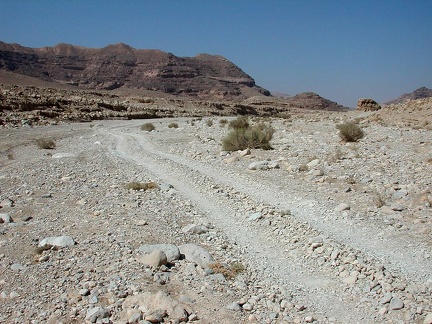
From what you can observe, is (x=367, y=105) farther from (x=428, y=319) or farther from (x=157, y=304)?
(x=157, y=304)

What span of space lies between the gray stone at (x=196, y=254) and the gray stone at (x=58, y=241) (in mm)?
1687

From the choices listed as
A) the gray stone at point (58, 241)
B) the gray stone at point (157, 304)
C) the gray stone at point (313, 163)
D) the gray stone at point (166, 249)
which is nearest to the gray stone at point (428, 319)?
the gray stone at point (157, 304)

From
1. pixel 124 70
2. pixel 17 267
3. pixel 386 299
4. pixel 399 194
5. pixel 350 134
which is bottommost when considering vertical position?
pixel 17 267

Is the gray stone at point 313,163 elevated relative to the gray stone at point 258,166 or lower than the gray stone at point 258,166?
elevated

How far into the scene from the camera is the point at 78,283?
5.05m

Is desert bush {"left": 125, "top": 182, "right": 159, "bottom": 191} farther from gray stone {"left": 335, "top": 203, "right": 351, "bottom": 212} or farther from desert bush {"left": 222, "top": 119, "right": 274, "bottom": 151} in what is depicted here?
desert bush {"left": 222, "top": 119, "right": 274, "bottom": 151}

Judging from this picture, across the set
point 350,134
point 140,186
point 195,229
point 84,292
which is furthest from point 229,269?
point 350,134

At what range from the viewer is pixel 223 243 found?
21.7 feet

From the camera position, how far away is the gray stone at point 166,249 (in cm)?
590

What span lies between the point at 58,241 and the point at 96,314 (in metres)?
2.13

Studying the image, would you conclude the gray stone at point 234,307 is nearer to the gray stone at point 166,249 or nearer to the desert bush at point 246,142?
the gray stone at point 166,249

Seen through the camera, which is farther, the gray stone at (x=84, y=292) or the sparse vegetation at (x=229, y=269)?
Result: the sparse vegetation at (x=229, y=269)

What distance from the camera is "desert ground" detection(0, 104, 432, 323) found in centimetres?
468

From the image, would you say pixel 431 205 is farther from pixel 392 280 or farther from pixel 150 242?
pixel 150 242
